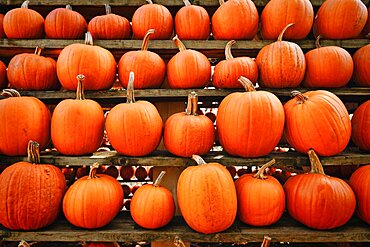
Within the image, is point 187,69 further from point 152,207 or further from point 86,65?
point 152,207

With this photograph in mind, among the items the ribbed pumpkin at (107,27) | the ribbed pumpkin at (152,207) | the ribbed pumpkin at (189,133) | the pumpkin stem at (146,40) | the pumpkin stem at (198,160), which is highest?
the ribbed pumpkin at (107,27)

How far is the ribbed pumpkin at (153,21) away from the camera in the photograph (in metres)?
1.74

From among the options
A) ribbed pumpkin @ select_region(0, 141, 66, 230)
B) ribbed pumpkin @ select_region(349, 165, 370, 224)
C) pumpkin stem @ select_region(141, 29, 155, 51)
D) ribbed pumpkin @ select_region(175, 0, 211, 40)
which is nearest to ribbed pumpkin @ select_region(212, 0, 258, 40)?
ribbed pumpkin @ select_region(175, 0, 211, 40)

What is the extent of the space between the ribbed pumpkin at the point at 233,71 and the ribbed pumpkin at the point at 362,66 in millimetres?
666

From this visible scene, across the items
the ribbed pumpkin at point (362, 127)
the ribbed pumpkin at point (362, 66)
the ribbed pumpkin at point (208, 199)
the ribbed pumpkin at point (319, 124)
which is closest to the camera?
the ribbed pumpkin at point (208, 199)

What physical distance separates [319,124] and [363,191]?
1.38 feet

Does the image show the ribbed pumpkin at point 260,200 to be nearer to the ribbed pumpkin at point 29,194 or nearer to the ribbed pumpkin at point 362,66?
the ribbed pumpkin at point 362,66

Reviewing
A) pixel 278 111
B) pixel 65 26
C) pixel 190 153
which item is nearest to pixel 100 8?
pixel 65 26

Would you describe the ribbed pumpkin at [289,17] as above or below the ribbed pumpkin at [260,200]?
above

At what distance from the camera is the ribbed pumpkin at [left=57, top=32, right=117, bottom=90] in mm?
1562

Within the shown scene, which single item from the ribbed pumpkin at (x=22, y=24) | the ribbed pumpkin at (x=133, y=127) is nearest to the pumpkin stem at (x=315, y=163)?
the ribbed pumpkin at (x=133, y=127)

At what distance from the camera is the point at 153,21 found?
5.69ft

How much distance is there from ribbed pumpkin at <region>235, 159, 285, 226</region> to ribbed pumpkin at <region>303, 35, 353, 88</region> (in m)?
0.64

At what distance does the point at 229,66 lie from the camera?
162 centimetres
